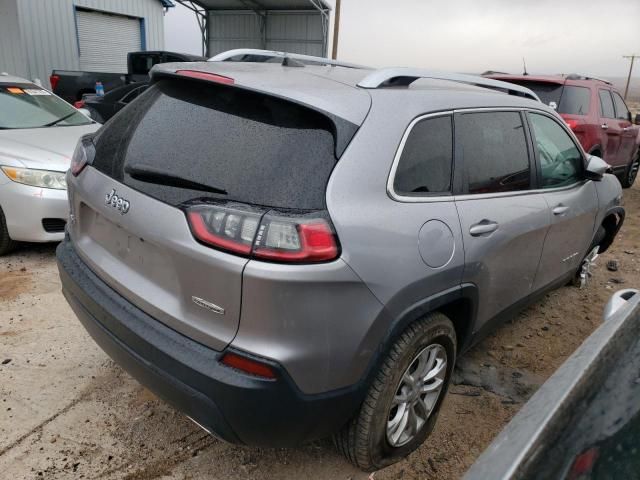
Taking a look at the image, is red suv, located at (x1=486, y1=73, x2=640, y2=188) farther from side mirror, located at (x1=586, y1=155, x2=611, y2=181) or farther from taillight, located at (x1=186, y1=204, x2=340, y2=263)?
taillight, located at (x1=186, y1=204, x2=340, y2=263)

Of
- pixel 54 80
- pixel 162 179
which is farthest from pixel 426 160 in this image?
pixel 54 80

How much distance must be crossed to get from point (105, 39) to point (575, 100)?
1442 centimetres

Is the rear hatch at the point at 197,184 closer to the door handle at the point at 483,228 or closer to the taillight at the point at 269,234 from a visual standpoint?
the taillight at the point at 269,234

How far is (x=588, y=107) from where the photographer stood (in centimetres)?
709

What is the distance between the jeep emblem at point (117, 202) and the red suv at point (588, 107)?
238 inches

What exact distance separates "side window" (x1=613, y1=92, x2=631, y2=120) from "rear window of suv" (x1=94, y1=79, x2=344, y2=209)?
8073 millimetres

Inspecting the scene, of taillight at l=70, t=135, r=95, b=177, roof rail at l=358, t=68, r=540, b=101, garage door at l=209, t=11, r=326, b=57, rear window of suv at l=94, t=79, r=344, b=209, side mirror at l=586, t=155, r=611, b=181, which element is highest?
garage door at l=209, t=11, r=326, b=57

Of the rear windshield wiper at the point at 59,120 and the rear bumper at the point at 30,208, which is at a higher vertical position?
the rear windshield wiper at the point at 59,120

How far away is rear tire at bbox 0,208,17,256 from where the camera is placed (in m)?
4.36

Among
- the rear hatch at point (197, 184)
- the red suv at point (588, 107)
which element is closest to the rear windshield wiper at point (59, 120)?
the rear hatch at point (197, 184)

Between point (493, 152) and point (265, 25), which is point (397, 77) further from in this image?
point (265, 25)

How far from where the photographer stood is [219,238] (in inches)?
68.7

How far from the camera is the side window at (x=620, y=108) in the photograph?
827 cm

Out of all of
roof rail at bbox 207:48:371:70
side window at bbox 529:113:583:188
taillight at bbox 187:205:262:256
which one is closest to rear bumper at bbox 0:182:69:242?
roof rail at bbox 207:48:371:70
